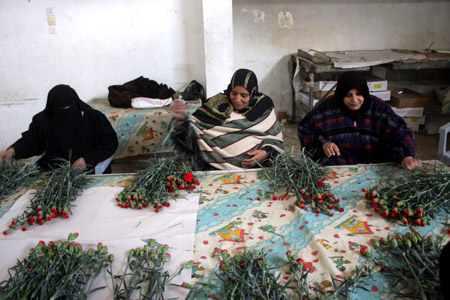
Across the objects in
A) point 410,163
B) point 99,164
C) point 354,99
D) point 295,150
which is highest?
point 354,99

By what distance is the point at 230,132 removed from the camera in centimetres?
248

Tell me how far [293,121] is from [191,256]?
14.4ft

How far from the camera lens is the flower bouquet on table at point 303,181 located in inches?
63.0

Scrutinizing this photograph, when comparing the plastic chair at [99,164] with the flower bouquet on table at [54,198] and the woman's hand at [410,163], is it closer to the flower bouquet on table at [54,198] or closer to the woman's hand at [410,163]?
the flower bouquet on table at [54,198]

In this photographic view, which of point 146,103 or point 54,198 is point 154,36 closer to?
point 146,103

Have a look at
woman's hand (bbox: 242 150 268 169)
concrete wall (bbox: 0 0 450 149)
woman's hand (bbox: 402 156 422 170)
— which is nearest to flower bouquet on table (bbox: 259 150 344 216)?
woman's hand (bbox: 242 150 268 169)

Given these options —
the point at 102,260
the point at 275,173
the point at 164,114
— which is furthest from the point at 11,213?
the point at 164,114

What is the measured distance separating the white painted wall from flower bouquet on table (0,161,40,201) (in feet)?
12.2

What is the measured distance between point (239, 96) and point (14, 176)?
1.45m

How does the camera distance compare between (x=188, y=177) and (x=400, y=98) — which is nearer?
(x=188, y=177)

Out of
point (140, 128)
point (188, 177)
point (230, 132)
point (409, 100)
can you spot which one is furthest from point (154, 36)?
point (409, 100)

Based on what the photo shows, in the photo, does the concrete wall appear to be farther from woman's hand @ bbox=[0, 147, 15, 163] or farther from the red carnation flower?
the red carnation flower

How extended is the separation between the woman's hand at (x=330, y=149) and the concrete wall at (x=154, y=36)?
2.01m

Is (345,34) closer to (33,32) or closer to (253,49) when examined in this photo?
(253,49)
